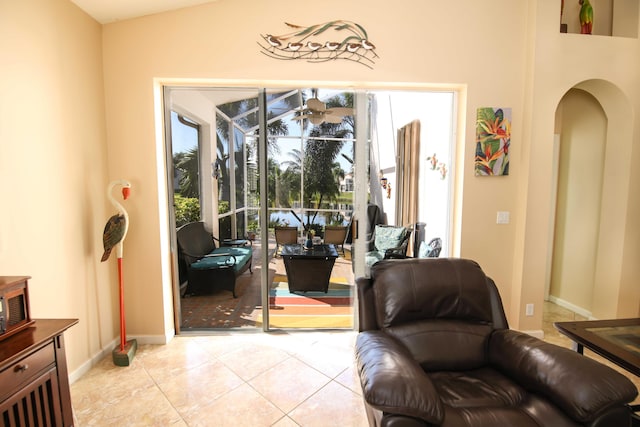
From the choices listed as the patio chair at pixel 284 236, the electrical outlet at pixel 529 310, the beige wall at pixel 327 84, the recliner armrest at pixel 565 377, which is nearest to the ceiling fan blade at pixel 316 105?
the beige wall at pixel 327 84

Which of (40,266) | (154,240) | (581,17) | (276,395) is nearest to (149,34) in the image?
(154,240)

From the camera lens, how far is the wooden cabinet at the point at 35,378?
120cm

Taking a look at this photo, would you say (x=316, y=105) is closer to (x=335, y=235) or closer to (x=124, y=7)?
(x=335, y=235)

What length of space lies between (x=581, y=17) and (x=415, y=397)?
384cm

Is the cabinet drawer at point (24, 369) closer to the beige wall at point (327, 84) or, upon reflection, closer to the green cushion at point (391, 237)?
the beige wall at point (327, 84)

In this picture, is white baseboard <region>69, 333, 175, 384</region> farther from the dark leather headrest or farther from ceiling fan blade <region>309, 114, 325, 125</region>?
ceiling fan blade <region>309, 114, 325, 125</region>

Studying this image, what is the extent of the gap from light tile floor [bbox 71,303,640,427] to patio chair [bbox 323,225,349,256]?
39.3 inches

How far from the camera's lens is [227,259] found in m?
3.15

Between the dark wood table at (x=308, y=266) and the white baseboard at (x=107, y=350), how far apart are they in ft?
4.42

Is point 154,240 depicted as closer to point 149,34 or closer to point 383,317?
point 149,34

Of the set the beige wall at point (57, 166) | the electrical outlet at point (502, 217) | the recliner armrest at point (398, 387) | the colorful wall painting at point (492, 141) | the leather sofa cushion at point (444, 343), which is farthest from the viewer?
the electrical outlet at point (502, 217)

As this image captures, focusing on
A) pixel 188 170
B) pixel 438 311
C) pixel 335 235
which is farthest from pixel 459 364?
pixel 188 170

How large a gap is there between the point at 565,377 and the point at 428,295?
2.19 ft

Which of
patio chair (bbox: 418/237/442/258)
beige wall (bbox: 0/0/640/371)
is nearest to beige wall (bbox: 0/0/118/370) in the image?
beige wall (bbox: 0/0/640/371)
